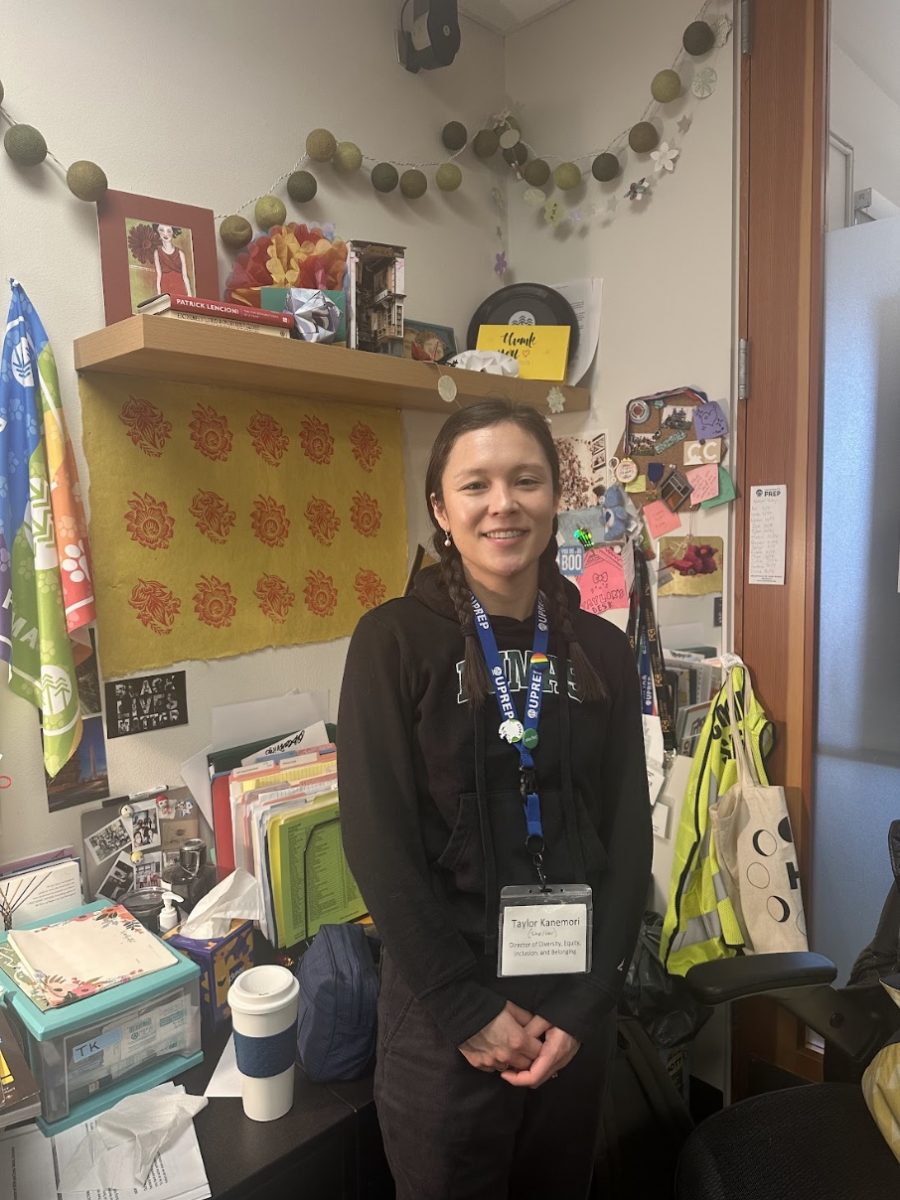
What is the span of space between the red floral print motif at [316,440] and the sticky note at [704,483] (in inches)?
32.4

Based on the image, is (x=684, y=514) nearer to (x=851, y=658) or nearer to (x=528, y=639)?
(x=851, y=658)

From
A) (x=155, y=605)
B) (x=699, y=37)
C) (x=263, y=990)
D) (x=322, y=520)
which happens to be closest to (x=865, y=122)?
(x=699, y=37)

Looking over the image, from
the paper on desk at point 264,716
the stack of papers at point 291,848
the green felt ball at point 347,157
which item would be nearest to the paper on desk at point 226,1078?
the stack of papers at point 291,848

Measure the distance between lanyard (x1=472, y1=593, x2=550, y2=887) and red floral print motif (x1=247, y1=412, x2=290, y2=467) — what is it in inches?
31.8

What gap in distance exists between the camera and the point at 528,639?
1176 mm

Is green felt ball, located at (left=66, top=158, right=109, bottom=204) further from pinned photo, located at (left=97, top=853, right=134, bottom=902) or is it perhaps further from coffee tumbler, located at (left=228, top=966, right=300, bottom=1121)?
coffee tumbler, located at (left=228, top=966, right=300, bottom=1121)

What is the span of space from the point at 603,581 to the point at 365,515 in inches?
23.7

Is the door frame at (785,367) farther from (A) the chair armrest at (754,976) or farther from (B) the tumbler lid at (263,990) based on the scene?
(B) the tumbler lid at (263,990)

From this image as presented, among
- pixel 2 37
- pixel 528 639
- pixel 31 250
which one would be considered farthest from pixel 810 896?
pixel 2 37

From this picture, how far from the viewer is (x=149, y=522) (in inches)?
63.1

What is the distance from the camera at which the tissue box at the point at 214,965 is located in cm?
138

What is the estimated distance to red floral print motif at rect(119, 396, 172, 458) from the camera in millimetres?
1571

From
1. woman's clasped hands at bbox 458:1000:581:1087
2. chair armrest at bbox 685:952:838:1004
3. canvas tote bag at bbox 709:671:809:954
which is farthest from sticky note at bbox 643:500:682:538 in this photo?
woman's clasped hands at bbox 458:1000:581:1087

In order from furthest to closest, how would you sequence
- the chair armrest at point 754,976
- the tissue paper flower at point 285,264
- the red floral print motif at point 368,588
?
the red floral print motif at point 368,588
the tissue paper flower at point 285,264
the chair armrest at point 754,976
